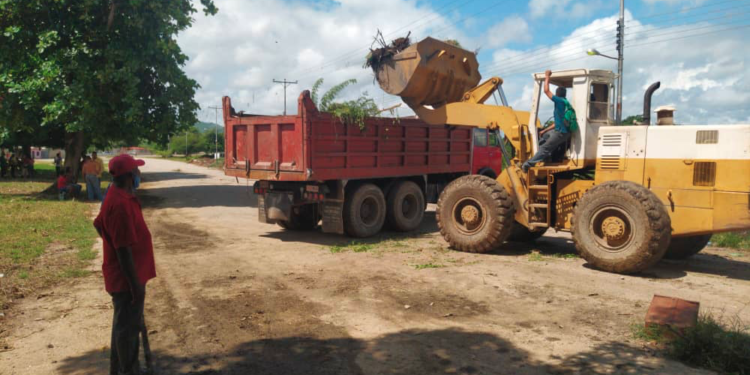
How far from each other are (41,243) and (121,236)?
25.0 ft

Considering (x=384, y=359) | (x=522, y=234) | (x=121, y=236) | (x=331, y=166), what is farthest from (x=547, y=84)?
(x=121, y=236)

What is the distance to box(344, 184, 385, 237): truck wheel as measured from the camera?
34.6ft

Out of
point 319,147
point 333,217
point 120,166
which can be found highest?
point 319,147

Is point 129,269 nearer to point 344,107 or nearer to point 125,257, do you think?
point 125,257

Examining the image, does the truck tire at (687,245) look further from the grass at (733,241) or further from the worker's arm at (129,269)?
the worker's arm at (129,269)

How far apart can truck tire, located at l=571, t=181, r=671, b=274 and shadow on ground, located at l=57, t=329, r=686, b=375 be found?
2.79 metres

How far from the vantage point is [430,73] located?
28.6 feet

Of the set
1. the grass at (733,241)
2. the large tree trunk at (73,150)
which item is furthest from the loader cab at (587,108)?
the large tree trunk at (73,150)

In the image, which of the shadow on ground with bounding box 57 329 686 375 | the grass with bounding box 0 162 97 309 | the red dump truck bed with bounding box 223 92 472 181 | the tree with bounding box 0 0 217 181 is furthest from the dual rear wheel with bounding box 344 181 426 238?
the tree with bounding box 0 0 217 181

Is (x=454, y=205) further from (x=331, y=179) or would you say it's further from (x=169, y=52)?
(x=169, y=52)

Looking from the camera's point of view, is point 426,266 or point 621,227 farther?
point 426,266

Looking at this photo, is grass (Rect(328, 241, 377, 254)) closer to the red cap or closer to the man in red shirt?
the man in red shirt

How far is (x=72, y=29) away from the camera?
1712cm

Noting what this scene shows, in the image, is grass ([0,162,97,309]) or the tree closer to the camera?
grass ([0,162,97,309])
